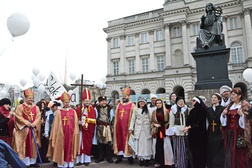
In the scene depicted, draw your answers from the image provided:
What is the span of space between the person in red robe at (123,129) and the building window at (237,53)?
26.7 metres

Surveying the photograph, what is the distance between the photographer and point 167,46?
31.9m

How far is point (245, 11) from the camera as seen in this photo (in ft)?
88.9

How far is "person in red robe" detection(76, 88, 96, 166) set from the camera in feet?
19.6

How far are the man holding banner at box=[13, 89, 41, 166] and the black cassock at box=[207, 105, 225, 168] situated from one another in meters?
4.58

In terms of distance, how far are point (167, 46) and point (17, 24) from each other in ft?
88.7

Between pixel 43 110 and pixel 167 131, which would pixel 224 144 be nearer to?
pixel 167 131

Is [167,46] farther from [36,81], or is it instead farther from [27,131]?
[27,131]

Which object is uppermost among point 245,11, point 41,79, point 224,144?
point 245,11

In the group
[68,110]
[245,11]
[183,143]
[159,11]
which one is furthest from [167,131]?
[159,11]

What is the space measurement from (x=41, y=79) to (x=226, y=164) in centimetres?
1507

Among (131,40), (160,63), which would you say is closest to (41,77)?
(160,63)

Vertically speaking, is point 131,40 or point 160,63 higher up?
point 131,40

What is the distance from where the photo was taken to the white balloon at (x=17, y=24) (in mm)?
7145

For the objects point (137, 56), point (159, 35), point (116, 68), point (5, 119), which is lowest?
point (5, 119)
